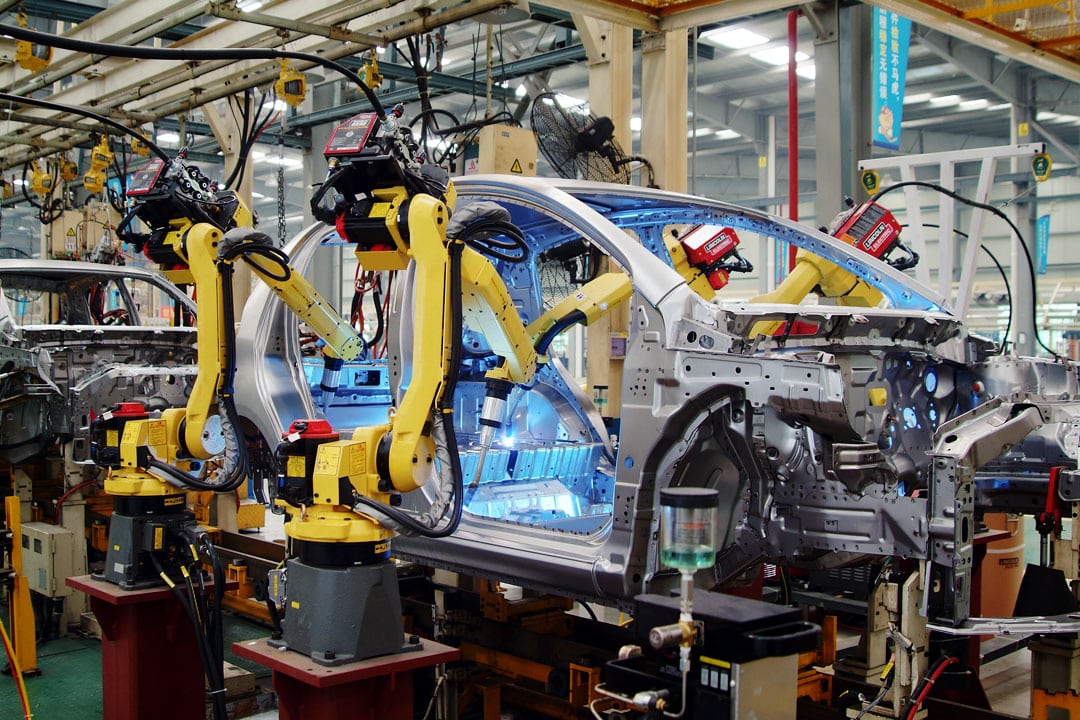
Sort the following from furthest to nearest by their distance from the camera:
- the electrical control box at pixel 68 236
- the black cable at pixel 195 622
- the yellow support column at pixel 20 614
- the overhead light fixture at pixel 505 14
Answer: the electrical control box at pixel 68 236, the overhead light fixture at pixel 505 14, the yellow support column at pixel 20 614, the black cable at pixel 195 622

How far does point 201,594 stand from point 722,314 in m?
2.33

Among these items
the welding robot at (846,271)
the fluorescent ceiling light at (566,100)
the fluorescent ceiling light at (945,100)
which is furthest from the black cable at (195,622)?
the fluorescent ceiling light at (945,100)

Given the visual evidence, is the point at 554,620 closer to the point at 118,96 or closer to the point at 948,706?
the point at 948,706

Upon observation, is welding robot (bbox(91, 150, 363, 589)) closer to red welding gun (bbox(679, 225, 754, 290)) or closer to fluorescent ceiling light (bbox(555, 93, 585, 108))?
red welding gun (bbox(679, 225, 754, 290))

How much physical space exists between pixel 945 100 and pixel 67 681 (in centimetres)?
1791

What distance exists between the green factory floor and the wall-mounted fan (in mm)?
3399

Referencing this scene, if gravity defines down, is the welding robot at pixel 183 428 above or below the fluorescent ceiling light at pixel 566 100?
below

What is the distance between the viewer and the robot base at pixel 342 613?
3324 millimetres

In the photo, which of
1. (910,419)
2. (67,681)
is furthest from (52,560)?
(910,419)

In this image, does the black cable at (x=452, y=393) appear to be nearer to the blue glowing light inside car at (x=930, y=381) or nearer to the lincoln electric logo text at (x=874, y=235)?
the blue glowing light inside car at (x=930, y=381)

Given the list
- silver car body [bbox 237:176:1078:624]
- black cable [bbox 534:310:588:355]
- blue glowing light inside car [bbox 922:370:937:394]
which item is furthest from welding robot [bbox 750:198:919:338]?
black cable [bbox 534:310:588:355]

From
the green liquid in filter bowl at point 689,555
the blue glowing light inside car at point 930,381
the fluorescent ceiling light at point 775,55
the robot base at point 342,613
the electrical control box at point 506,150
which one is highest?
the fluorescent ceiling light at point 775,55

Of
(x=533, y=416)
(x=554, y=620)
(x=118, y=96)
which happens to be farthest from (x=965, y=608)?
(x=118, y=96)

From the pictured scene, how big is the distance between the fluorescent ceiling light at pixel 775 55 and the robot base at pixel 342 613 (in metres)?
13.9
